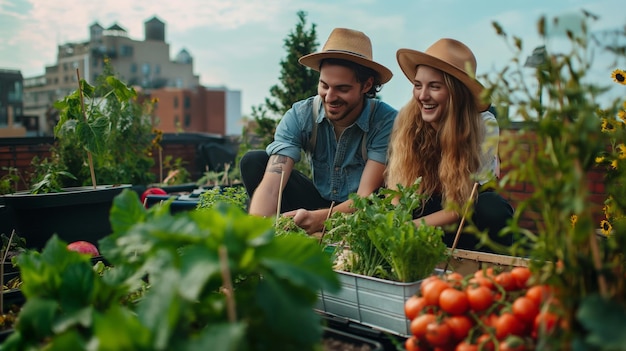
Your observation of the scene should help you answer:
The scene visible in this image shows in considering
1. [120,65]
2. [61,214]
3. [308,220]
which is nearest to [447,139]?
[308,220]

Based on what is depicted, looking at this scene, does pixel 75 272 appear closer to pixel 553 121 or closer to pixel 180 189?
pixel 553 121

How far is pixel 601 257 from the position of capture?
1.06 metres

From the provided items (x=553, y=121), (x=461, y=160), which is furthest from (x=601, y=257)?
(x=461, y=160)

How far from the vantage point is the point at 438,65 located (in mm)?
2592

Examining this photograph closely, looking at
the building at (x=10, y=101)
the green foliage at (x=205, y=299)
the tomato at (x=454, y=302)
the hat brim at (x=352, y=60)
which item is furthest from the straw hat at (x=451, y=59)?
the building at (x=10, y=101)

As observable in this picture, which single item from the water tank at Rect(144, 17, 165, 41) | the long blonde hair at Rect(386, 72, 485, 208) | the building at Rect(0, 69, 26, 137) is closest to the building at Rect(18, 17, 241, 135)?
the water tank at Rect(144, 17, 165, 41)

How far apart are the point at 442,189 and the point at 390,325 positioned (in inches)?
46.6

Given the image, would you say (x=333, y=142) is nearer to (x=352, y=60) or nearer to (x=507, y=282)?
(x=352, y=60)

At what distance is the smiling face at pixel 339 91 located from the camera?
122 inches

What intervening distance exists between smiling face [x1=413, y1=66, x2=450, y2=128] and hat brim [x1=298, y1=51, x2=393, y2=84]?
1.81ft

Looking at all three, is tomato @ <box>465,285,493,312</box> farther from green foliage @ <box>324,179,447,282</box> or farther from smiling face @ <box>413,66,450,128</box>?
smiling face @ <box>413,66,450,128</box>

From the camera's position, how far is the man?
3.13 metres

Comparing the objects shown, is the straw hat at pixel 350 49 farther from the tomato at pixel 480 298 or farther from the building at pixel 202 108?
the building at pixel 202 108

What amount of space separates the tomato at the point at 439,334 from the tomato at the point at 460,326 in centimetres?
1
